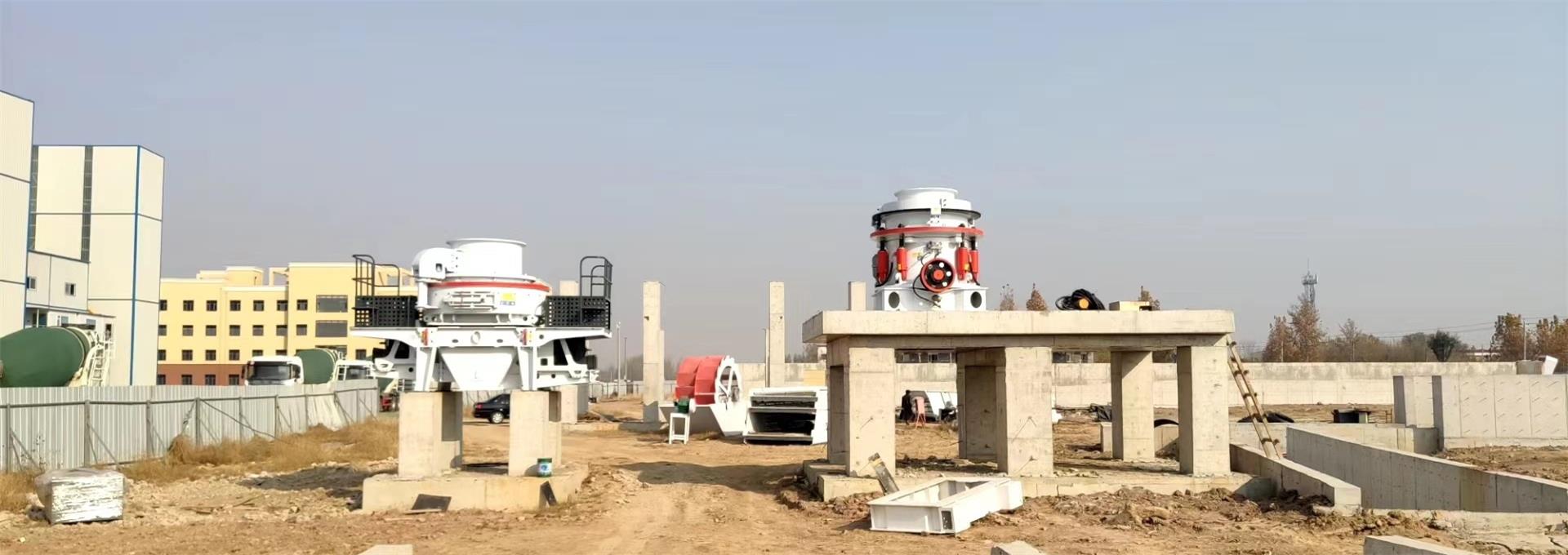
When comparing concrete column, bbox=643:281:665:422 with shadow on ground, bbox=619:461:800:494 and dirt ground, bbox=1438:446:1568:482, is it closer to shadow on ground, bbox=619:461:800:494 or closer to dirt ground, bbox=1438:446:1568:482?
shadow on ground, bbox=619:461:800:494

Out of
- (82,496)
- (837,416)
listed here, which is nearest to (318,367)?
(82,496)

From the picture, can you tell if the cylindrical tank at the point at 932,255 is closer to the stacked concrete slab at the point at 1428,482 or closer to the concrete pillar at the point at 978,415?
the concrete pillar at the point at 978,415

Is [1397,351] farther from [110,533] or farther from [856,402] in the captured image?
[110,533]

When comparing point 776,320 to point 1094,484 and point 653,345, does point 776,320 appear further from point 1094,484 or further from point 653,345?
point 1094,484

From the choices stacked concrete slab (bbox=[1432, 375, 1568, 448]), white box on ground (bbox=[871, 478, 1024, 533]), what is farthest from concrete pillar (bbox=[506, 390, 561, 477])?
stacked concrete slab (bbox=[1432, 375, 1568, 448])

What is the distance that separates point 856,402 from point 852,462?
1087 mm

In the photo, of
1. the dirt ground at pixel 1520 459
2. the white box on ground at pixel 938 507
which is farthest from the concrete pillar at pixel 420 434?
the dirt ground at pixel 1520 459

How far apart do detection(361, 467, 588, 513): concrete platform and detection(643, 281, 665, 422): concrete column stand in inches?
1224

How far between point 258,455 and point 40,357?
21.5ft

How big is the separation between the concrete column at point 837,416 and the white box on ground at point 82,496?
12.5 m

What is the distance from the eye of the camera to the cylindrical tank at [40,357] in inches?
1207

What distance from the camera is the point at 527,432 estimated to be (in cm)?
2166

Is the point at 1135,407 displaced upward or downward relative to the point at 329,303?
downward

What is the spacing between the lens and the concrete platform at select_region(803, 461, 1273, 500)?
2083 centimetres
